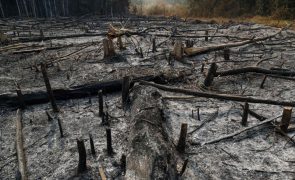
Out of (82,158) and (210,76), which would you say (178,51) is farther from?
(82,158)

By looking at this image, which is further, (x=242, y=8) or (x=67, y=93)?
(x=242, y=8)

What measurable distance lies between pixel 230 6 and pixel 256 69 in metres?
20.0

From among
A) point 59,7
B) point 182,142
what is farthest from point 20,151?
point 59,7

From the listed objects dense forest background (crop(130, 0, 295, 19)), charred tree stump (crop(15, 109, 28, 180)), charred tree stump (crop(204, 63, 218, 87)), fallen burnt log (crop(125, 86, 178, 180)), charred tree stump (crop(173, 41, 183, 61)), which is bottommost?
charred tree stump (crop(15, 109, 28, 180))

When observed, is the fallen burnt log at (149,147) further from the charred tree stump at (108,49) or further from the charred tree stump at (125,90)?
the charred tree stump at (108,49)

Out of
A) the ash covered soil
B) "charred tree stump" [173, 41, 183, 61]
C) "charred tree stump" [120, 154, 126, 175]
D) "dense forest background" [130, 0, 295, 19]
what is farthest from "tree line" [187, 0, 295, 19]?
"charred tree stump" [120, 154, 126, 175]

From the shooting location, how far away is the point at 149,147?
461 centimetres

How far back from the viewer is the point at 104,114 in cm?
650

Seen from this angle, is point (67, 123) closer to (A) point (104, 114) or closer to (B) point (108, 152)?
(A) point (104, 114)

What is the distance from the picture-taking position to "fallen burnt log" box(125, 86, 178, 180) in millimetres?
4127

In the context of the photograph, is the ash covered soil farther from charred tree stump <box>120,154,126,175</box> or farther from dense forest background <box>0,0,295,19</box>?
dense forest background <box>0,0,295,19</box>

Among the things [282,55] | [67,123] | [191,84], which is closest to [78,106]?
[67,123]

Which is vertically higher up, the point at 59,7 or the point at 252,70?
the point at 59,7

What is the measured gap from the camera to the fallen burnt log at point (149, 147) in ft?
13.5
